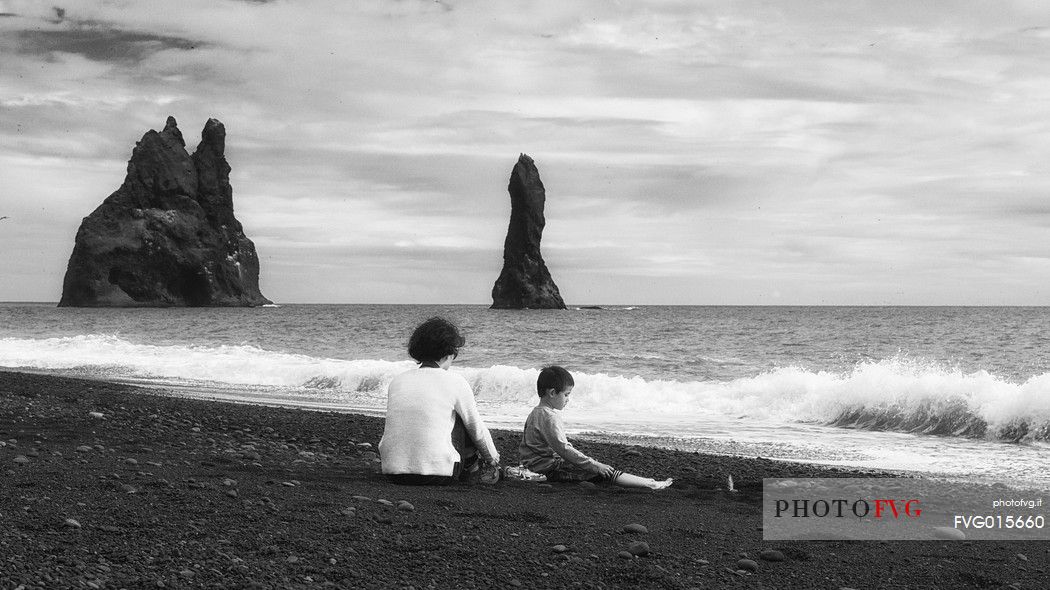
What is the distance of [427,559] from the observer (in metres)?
4.23

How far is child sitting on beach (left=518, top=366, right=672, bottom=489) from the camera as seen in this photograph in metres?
6.80

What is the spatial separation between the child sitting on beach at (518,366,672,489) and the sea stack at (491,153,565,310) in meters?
104

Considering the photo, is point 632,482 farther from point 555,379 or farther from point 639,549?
point 639,549

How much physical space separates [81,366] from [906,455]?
22960mm


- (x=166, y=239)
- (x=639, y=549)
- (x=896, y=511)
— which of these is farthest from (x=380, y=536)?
(x=166, y=239)

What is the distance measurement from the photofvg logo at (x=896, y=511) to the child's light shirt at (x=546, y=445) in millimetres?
1365

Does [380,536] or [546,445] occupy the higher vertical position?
[546,445]

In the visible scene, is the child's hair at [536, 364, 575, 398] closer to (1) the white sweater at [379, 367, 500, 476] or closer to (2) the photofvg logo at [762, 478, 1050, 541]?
(1) the white sweater at [379, 367, 500, 476]

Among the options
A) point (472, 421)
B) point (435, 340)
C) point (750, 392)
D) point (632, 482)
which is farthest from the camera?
point (750, 392)

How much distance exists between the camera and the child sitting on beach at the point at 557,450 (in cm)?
680

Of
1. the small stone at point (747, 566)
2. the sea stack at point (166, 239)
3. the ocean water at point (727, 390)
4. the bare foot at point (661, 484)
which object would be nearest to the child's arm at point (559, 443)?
the bare foot at point (661, 484)

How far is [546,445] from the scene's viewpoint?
709cm

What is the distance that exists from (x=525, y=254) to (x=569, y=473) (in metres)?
106

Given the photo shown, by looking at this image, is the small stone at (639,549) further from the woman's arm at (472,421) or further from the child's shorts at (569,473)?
the child's shorts at (569,473)
